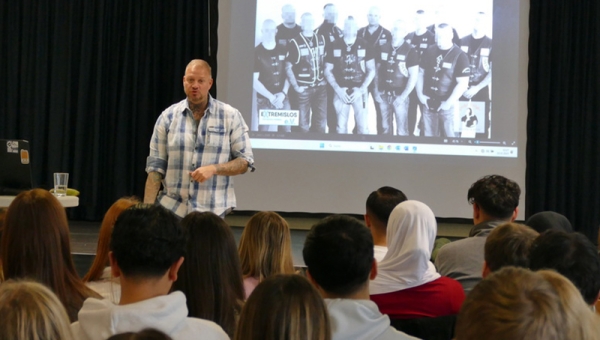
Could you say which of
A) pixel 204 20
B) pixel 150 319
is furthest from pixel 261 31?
pixel 150 319

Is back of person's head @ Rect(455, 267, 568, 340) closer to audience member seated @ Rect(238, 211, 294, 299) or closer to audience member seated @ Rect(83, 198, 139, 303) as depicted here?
audience member seated @ Rect(238, 211, 294, 299)

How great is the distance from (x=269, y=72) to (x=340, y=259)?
13.0ft

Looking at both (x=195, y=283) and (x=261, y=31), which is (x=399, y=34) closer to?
(x=261, y=31)

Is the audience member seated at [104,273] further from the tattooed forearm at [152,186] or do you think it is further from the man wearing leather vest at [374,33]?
the man wearing leather vest at [374,33]

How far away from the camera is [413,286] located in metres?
2.10

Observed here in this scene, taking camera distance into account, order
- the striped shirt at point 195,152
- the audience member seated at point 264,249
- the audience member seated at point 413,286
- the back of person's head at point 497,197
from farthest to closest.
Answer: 1. the striped shirt at point 195,152
2. the back of person's head at point 497,197
3. the audience member seated at point 264,249
4. the audience member seated at point 413,286

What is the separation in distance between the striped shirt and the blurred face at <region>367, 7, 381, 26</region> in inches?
87.6

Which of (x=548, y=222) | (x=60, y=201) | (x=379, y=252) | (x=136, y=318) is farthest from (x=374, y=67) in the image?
(x=136, y=318)

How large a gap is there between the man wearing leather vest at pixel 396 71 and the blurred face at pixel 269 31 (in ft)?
2.90

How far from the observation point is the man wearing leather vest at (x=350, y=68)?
5.36 meters

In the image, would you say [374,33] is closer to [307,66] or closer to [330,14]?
[330,14]

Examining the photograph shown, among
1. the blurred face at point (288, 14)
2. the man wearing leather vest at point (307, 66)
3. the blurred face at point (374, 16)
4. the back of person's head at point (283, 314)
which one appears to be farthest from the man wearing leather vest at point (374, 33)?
the back of person's head at point (283, 314)

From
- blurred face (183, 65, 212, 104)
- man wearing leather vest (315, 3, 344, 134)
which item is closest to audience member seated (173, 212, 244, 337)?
blurred face (183, 65, 212, 104)

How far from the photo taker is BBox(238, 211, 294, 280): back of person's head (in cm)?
222
